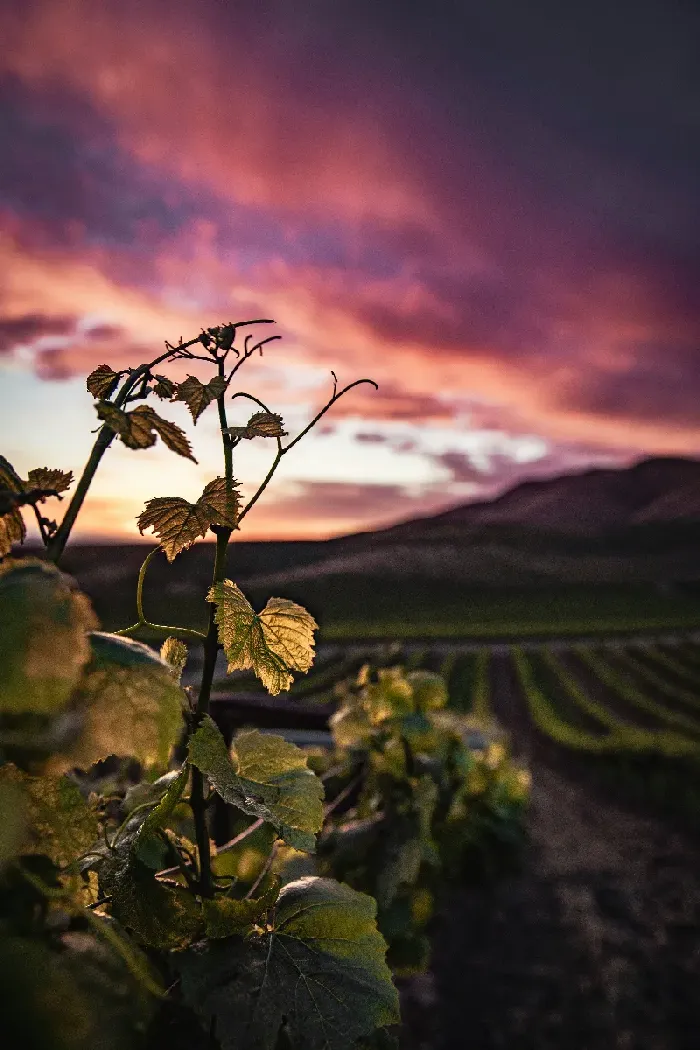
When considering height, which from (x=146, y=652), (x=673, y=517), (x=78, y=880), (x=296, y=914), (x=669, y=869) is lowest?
(x=669, y=869)

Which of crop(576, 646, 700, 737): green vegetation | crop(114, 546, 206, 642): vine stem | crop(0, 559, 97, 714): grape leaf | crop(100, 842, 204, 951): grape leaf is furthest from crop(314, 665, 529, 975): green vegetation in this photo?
crop(576, 646, 700, 737): green vegetation

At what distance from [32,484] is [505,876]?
29.2 ft

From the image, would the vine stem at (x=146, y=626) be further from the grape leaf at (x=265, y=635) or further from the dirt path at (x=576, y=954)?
the dirt path at (x=576, y=954)

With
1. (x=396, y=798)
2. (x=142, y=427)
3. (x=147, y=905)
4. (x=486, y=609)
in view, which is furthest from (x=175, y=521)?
(x=486, y=609)

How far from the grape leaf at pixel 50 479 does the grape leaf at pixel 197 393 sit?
13 cm

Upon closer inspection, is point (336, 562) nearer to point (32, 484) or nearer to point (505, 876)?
point (505, 876)

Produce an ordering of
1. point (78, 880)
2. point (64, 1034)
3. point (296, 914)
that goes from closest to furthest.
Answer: point (64, 1034) → point (78, 880) → point (296, 914)

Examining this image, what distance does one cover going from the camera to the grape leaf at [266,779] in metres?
0.71

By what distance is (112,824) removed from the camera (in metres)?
0.96

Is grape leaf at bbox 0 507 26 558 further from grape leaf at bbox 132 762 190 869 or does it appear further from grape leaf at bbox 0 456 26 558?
grape leaf at bbox 132 762 190 869

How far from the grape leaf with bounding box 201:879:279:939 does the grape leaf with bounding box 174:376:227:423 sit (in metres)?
0.49

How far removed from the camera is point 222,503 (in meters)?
0.74

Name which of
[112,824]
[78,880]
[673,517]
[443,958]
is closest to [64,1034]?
[78,880]

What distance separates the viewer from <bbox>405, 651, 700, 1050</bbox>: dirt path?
599 centimetres
